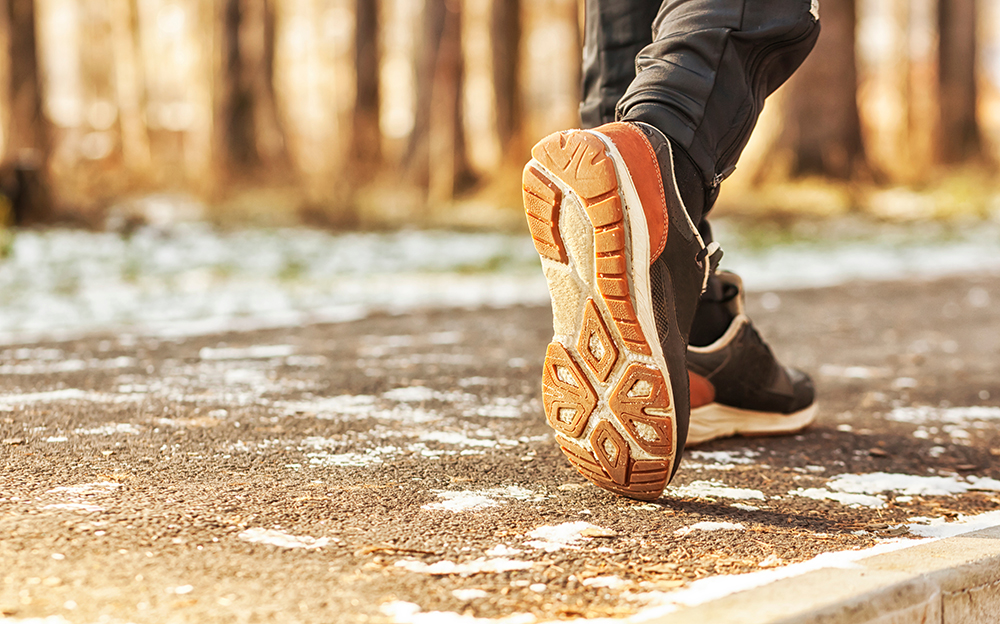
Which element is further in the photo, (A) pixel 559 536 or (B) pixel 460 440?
(B) pixel 460 440

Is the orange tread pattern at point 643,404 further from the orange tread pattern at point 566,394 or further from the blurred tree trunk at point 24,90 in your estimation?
the blurred tree trunk at point 24,90

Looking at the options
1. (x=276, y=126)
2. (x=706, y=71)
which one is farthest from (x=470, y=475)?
(x=276, y=126)

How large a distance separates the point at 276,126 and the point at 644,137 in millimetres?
11712

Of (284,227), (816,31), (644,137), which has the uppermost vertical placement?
(816,31)

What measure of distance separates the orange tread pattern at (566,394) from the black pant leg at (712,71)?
1.21 ft

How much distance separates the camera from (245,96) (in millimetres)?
12031

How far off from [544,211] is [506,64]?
11.7 metres

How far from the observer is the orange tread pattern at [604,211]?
149 cm

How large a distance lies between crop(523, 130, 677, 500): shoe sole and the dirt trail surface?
0.41ft

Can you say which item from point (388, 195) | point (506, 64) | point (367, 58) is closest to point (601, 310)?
point (388, 195)

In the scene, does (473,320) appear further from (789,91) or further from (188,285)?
(789,91)

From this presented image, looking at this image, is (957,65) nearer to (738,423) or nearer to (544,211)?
(738,423)

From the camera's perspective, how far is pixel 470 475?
69.9 inches

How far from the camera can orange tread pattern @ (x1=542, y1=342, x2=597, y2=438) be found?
5.08ft
